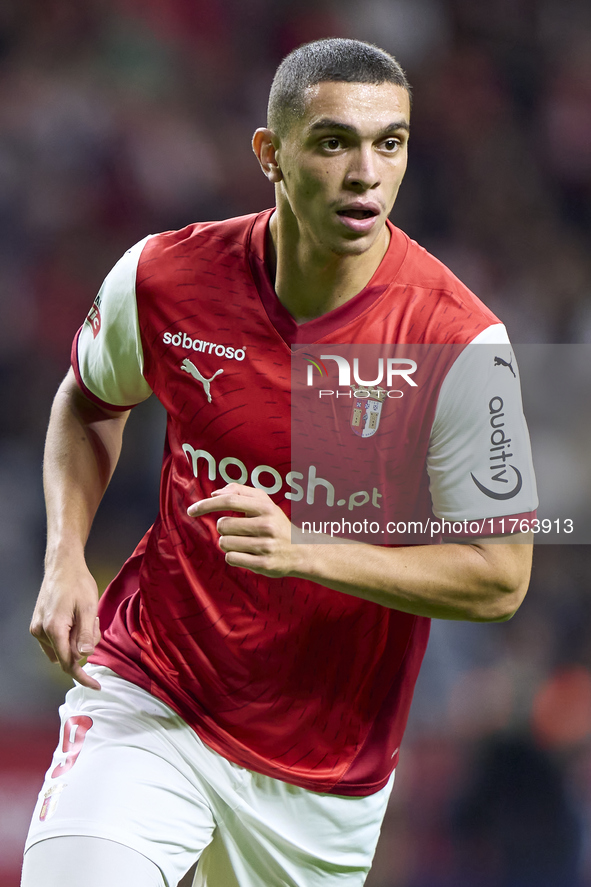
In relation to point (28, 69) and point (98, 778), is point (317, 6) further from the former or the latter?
point (98, 778)

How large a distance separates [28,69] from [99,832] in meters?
3.99

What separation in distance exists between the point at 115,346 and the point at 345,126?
74 cm

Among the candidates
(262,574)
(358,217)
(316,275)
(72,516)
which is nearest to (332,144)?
(358,217)

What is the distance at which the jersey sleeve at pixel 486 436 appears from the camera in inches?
73.0

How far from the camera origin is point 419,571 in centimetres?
181

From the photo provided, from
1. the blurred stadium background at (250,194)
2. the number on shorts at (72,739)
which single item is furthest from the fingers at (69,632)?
the blurred stadium background at (250,194)

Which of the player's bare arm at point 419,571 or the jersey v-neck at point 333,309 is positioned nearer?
the player's bare arm at point 419,571

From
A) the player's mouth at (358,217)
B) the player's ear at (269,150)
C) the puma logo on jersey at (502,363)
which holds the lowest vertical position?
the puma logo on jersey at (502,363)

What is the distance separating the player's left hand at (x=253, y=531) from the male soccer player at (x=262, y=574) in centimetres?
7

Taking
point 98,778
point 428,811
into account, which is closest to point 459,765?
point 428,811

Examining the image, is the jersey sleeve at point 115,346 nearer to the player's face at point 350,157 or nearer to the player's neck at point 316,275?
the player's neck at point 316,275

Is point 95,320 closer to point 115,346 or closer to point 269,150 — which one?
point 115,346

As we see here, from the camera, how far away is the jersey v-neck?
1982 millimetres

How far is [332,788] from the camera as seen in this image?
7.07 ft
